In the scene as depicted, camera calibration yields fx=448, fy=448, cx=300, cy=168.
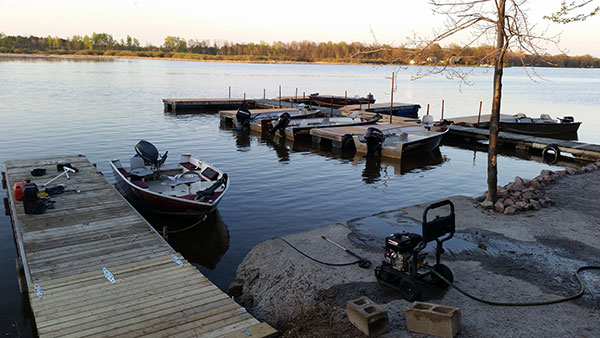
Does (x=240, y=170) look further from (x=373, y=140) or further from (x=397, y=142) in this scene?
(x=397, y=142)

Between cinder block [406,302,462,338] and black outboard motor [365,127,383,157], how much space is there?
1618 centimetres

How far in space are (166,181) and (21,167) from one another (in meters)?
5.30

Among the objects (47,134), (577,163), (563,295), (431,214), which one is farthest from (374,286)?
(47,134)

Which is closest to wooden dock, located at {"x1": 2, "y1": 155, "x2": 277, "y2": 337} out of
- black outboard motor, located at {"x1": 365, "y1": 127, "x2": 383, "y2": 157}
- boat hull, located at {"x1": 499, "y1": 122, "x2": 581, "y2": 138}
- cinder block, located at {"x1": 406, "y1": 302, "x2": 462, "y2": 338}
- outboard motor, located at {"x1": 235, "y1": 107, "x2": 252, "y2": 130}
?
cinder block, located at {"x1": 406, "y1": 302, "x2": 462, "y2": 338}

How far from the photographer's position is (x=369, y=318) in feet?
18.2

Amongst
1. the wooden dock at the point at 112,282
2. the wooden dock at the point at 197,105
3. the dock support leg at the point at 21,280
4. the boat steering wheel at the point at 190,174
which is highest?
the wooden dock at the point at 197,105

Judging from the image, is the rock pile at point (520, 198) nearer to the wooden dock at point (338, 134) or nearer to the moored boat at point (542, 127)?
the wooden dock at point (338, 134)

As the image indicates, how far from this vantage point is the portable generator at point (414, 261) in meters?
6.28

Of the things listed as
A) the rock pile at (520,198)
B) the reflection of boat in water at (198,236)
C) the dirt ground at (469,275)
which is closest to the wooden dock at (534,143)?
the rock pile at (520,198)

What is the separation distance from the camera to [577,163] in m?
22.3

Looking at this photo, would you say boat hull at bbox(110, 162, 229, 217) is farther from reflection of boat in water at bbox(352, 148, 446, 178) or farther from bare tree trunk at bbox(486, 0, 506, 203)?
reflection of boat in water at bbox(352, 148, 446, 178)

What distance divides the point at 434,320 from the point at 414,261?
3.57 feet

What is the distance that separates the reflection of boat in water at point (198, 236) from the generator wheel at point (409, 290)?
4.98 meters

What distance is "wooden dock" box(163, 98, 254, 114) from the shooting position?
3753 centimetres
